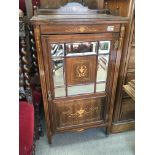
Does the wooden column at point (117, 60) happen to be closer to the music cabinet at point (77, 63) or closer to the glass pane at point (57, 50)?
the music cabinet at point (77, 63)

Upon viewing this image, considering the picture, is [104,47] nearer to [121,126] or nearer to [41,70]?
[41,70]

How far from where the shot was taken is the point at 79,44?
4.17 feet

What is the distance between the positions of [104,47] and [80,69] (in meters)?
0.24

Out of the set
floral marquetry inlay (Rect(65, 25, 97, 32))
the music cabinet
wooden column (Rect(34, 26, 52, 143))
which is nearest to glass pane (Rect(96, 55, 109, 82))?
the music cabinet

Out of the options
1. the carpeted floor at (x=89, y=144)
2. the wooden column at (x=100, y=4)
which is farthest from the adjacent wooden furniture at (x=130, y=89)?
the wooden column at (x=100, y=4)

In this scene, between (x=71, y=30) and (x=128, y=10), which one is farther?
(x=128, y=10)

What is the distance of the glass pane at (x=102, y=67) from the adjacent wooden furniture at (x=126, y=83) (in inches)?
6.3

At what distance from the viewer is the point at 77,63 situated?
133cm

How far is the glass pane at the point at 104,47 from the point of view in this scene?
4.30 feet

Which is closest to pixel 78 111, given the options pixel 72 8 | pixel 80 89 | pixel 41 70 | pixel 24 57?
pixel 80 89

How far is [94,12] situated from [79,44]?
0.40 meters
